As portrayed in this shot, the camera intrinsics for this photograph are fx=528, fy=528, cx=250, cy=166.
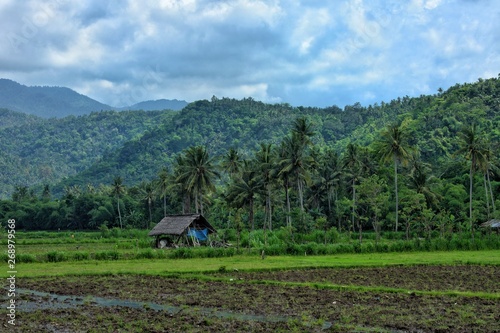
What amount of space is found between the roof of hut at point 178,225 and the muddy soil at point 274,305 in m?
26.9

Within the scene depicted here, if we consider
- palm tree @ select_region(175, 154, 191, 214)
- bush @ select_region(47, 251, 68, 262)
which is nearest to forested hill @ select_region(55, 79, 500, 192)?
palm tree @ select_region(175, 154, 191, 214)

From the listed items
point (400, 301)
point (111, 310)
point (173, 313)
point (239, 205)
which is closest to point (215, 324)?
point (173, 313)

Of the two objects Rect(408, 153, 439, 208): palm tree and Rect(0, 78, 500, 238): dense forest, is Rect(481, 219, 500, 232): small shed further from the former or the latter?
Rect(408, 153, 439, 208): palm tree

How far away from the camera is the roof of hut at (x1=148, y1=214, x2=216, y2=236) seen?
198ft

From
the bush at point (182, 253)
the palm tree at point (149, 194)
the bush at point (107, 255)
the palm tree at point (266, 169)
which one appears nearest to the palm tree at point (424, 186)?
the palm tree at point (266, 169)

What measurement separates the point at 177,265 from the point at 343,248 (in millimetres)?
19362

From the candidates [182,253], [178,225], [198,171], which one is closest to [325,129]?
[198,171]

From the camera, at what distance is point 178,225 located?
6112cm

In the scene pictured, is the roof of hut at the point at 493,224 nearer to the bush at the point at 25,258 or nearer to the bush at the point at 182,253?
the bush at the point at 182,253

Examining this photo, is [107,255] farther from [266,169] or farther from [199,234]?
→ [266,169]

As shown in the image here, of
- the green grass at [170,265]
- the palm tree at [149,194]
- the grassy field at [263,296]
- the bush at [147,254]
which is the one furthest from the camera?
the palm tree at [149,194]

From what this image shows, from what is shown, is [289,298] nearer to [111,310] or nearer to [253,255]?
[111,310]

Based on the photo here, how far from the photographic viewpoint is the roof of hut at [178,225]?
60438 millimetres

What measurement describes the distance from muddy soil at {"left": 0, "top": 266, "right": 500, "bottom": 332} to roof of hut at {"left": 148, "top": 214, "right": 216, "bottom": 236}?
88.3 feet
